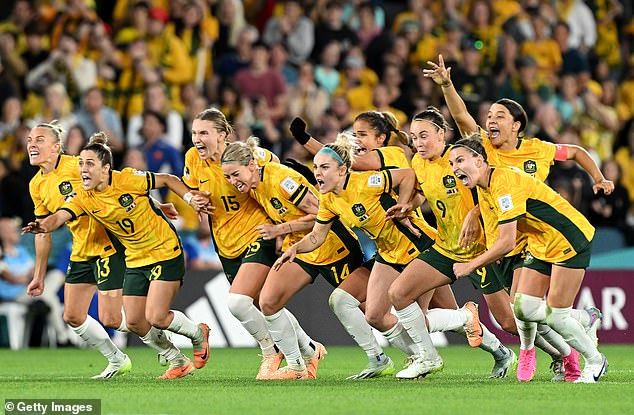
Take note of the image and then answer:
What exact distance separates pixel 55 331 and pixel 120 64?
395cm

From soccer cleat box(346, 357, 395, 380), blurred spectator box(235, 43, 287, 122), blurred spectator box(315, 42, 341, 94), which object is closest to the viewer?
soccer cleat box(346, 357, 395, 380)

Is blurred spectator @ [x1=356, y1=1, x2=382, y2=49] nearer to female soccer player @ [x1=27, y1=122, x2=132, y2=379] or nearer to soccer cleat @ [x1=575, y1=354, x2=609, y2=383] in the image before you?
female soccer player @ [x1=27, y1=122, x2=132, y2=379]

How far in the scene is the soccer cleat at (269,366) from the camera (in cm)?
1163

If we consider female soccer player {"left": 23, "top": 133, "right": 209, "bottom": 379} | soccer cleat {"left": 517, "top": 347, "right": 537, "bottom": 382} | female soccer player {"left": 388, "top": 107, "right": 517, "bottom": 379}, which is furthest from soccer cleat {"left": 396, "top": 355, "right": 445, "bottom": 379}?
female soccer player {"left": 23, "top": 133, "right": 209, "bottom": 379}

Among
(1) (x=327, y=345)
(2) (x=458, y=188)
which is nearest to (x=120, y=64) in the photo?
(1) (x=327, y=345)

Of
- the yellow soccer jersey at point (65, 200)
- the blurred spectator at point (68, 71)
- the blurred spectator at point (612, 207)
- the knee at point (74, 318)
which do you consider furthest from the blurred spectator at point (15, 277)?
the blurred spectator at point (612, 207)

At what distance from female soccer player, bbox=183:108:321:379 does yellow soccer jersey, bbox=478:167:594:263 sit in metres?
2.10

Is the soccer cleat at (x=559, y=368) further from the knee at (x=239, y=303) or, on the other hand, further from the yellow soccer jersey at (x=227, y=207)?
the yellow soccer jersey at (x=227, y=207)

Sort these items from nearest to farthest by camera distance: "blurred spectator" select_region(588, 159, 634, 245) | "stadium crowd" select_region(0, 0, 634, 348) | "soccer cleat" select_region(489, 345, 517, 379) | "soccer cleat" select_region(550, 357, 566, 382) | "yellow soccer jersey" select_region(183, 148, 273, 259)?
"soccer cleat" select_region(550, 357, 566, 382) → "soccer cleat" select_region(489, 345, 517, 379) → "yellow soccer jersey" select_region(183, 148, 273, 259) → "stadium crowd" select_region(0, 0, 634, 348) → "blurred spectator" select_region(588, 159, 634, 245)

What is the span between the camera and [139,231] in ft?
38.9

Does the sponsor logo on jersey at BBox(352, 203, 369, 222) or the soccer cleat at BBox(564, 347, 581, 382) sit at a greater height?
the sponsor logo on jersey at BBox(352, 203, 369, 222)

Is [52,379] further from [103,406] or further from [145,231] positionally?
[103,406]

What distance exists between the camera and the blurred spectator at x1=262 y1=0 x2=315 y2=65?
20250 millimetres

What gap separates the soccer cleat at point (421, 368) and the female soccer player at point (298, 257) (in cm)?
43
